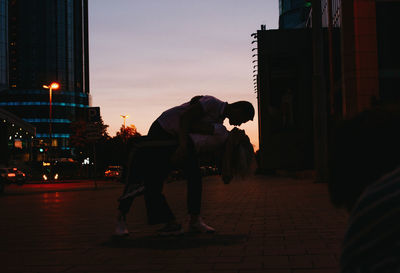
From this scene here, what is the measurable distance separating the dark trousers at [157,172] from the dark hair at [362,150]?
4.87 metres

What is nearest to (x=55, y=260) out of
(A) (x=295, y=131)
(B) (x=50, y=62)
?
(A) (x=295, y=131)

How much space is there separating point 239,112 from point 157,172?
106 cm

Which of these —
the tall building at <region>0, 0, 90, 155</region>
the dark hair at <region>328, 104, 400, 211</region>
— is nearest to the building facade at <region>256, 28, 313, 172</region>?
the dark hair at <region>328, 104, 400, 211</region>

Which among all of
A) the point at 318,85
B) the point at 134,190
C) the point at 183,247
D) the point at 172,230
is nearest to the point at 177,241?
the point at 172,230

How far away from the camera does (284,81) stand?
5244 centimetres

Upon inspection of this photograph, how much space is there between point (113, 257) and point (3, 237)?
2401mm

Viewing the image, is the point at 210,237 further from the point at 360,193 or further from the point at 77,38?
the point at 77,38

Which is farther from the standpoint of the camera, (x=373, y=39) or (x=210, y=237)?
(x=373, y=39)

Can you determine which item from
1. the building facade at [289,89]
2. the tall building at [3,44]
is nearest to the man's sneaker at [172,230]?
the building facade at [289,89]

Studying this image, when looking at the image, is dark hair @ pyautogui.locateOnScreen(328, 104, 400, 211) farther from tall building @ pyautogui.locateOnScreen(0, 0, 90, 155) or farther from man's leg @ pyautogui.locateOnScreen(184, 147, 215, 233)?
tall building @ pyautogui.locateOnScreen(0, 0, 90, 155)

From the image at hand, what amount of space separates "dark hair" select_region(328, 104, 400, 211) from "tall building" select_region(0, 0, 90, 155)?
453 feet

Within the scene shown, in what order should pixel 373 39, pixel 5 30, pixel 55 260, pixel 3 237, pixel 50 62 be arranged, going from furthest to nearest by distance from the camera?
pixel 50 62, pixel 5 30, pixel 373 39, pixel 3 237, pixel 55 260

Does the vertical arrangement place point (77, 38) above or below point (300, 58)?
above

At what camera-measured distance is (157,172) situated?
20.0 feet
